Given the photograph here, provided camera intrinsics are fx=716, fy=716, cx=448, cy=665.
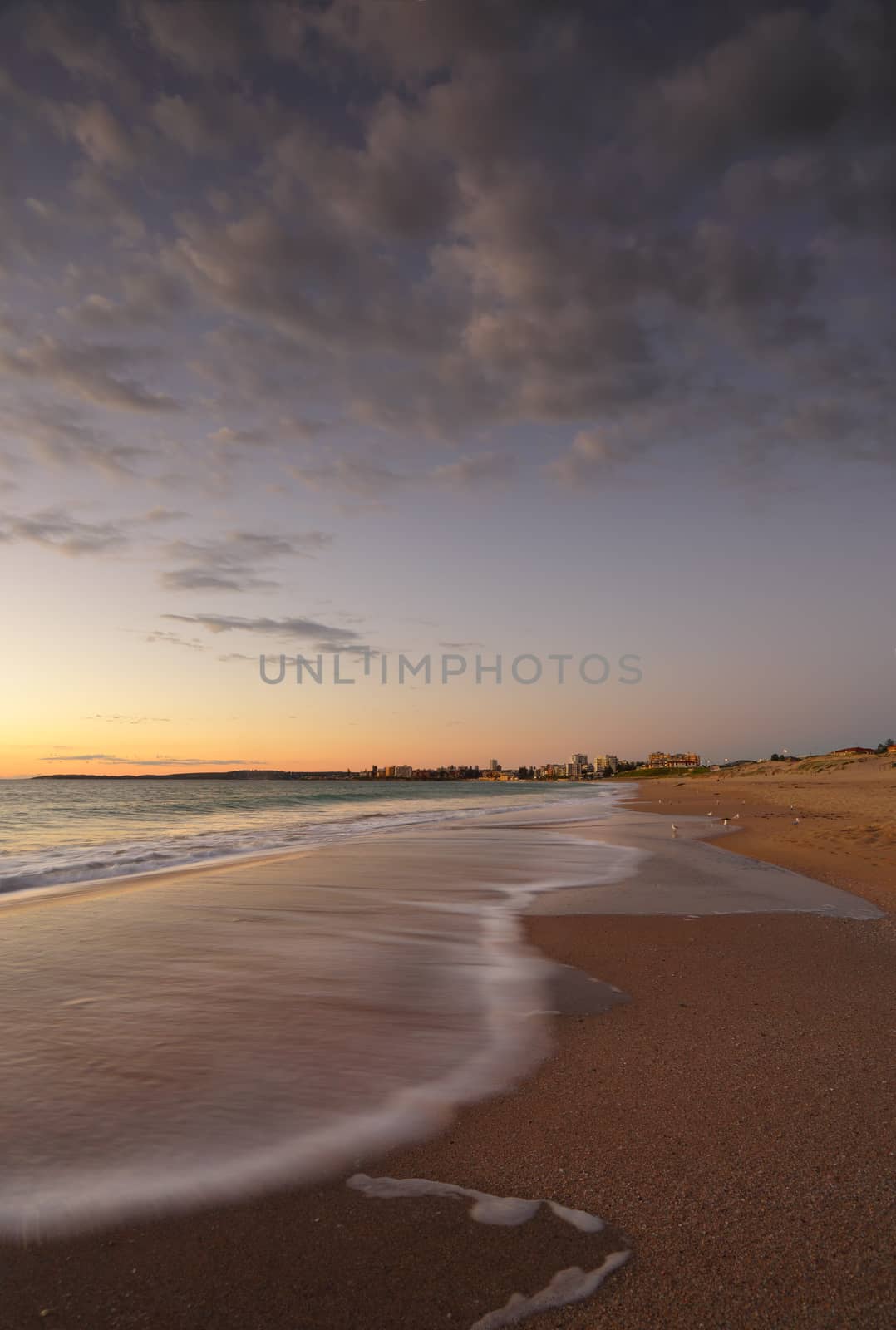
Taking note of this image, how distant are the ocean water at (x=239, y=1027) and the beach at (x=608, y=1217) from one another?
0.89 ft

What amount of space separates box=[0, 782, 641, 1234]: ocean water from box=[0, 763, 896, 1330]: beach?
0.89 feet

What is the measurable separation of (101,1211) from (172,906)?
778cm

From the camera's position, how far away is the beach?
2408 mm

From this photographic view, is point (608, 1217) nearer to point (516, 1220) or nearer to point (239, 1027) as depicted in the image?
point (516, 1220)

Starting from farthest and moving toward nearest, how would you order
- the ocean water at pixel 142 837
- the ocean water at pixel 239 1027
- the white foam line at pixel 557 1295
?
the ocean water at pixel 142 837 < the ocean water at pixel 239 1027 < the white foam line at pixel 557 1295

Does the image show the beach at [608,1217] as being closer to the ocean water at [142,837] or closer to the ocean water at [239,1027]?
the ocean water at [239,1027]

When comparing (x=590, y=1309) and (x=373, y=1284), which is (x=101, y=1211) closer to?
(x=373, y=1284)

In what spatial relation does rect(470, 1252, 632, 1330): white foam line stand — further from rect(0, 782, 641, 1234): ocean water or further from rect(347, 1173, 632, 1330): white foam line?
rect(0, 782, 641, 1234): ocean water

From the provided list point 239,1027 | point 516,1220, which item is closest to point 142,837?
point 239,1027

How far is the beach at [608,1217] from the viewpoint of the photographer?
7.90 ft

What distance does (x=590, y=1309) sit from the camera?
237 cm

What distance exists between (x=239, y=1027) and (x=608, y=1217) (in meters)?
3.11

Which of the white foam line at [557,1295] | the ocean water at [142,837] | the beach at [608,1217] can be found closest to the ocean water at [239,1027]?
the beach at [608,1217]

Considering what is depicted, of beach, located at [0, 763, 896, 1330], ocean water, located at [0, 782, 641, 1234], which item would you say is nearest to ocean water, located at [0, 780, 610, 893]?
ocean water, located at [0, 782, 641, 1234]
